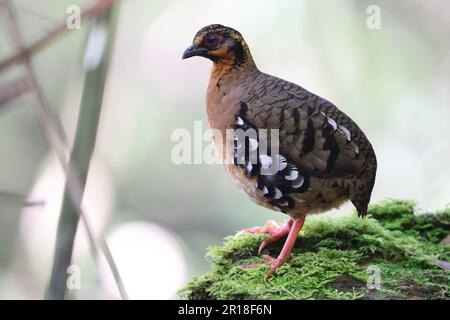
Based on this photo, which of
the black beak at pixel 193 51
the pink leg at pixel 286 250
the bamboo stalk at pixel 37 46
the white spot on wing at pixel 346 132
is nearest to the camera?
the bamboo stalk at pixel 37 46

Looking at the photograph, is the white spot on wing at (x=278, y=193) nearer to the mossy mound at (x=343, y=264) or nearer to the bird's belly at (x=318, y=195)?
the bird's belly at (x=318, y=195)

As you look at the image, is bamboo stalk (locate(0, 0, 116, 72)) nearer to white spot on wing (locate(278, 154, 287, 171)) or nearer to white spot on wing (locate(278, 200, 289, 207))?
white spot on wing (locate(278, 154, 287, 171))

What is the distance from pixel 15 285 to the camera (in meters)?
6.75

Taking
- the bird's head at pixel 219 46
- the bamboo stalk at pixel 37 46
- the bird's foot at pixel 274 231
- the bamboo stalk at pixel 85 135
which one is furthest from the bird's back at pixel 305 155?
the bamboo stalk at pixel 37 46

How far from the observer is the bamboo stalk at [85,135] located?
2066 millimetres

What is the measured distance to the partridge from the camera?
343cm

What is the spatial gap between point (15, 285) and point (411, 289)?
5.26 meters

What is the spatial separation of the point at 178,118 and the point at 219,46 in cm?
285

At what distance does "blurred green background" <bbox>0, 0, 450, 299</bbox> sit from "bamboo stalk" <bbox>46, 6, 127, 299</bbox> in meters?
4.07

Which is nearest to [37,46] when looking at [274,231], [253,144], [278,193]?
[253,144]

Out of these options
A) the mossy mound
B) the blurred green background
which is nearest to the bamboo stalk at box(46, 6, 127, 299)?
the mossy mound

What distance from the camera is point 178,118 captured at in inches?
264
